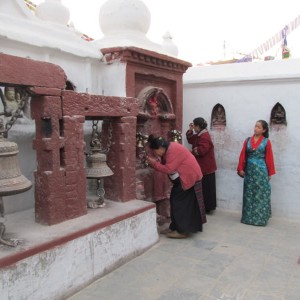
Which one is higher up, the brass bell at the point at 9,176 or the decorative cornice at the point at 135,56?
the decorative cornice at the point at 135,56

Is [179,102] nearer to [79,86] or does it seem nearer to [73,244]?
[79,86]

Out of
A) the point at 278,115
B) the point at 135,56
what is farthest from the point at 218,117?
the point at 135,56

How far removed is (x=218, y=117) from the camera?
6391mm

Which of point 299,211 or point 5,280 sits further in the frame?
point 299,211

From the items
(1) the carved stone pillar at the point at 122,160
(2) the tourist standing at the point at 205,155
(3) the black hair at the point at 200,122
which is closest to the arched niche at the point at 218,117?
(2) the tourist standing at the point at 205,155

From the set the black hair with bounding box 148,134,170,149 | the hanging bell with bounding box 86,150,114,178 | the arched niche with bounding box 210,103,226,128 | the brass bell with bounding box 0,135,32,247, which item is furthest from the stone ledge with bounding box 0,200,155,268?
the arched niche with bounding box 210,103,226,128

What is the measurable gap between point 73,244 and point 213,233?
2493 mm

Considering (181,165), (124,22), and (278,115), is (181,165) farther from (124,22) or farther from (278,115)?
(124,22)

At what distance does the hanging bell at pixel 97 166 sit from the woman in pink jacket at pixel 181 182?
0.70 metres

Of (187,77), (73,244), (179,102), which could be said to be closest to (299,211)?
(179,102)

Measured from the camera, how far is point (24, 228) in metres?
3.33

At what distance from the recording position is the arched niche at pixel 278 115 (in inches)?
227

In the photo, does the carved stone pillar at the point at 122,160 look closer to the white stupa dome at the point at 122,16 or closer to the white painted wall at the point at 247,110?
the white stupa dome at the point at 122,16

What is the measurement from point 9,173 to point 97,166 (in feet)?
4.26
